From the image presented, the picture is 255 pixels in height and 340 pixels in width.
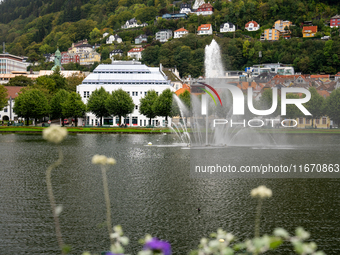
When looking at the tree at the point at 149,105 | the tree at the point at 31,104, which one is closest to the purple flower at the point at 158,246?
the tree at the point at 149,105

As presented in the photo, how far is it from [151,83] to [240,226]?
10004 centimetres

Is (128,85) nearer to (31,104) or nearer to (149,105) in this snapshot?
(149,105)

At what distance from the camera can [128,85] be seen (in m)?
115

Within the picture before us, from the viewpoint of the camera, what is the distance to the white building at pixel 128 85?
11362 centimetres

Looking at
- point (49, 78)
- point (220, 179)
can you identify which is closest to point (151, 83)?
point (49, 78)

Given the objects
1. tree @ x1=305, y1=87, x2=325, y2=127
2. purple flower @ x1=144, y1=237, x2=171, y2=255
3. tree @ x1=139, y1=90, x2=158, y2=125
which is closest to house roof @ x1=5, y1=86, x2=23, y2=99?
tree @ x1=139, y1=90, x2=158, y2=125

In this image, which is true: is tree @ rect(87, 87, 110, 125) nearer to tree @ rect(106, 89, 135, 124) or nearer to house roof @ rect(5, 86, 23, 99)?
tree @ rect(106, 89, 135, 124)

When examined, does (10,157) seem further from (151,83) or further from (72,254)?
(151,83)

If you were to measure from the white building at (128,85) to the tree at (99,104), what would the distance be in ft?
27.3

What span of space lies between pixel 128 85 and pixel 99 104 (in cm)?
1702

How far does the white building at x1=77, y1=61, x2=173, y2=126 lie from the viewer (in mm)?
113625

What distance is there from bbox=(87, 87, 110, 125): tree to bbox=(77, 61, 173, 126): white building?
831 centimetres

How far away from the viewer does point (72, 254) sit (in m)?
13.8

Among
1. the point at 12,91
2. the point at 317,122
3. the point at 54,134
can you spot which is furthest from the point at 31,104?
the point at 54,134
